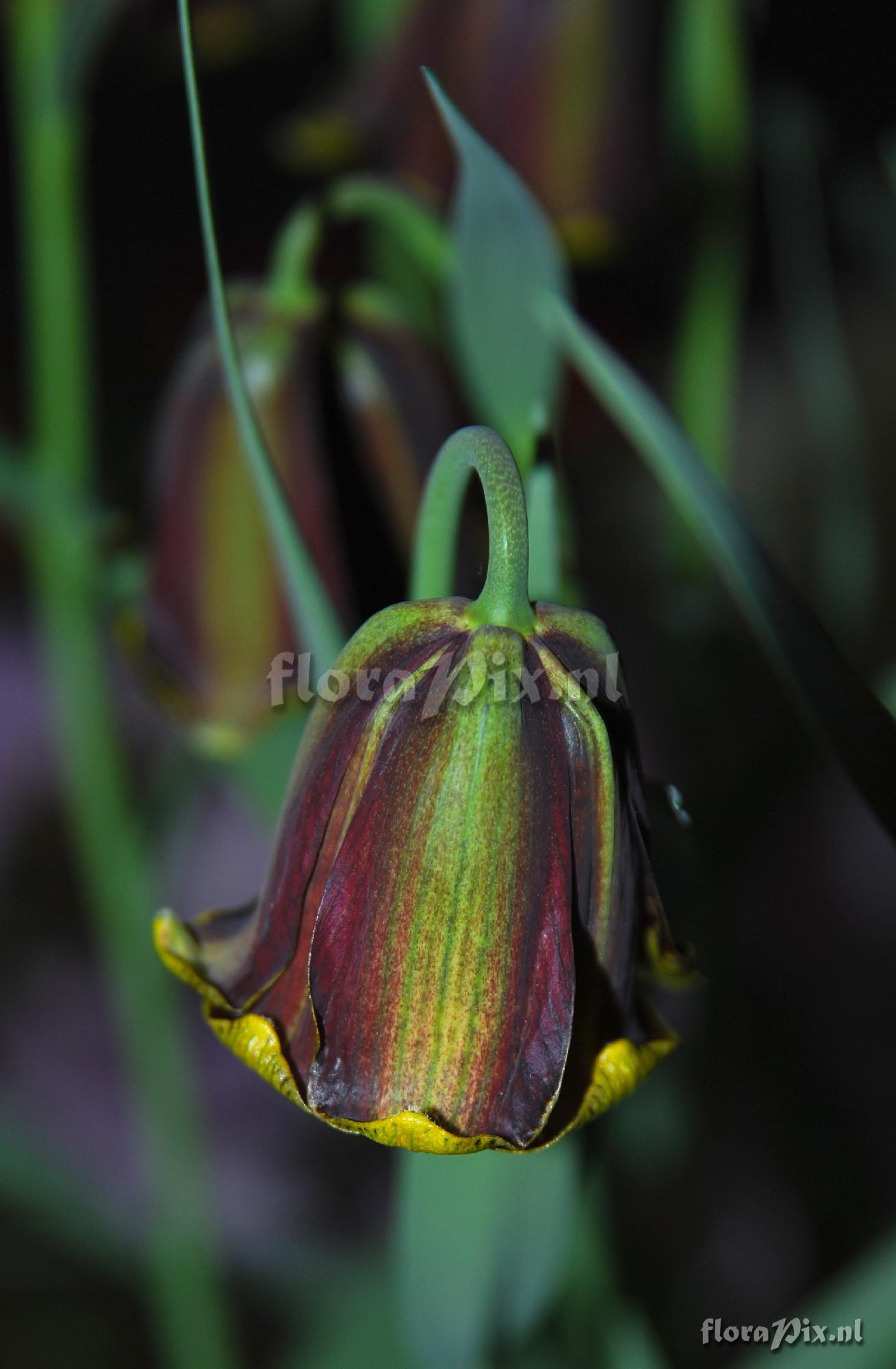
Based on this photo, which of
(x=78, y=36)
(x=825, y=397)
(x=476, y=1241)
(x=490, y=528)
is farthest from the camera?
(x=825, y=397)

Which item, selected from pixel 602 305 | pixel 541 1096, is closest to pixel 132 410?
pixel 602 305

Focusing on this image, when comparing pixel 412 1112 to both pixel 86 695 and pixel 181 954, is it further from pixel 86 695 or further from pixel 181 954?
pixel 86 695

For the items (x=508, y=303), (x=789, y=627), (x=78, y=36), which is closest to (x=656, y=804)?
(x=789, y=627)

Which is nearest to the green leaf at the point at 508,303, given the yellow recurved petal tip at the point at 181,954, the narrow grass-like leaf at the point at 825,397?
the yellow recurved petal tip at the point at 181,954

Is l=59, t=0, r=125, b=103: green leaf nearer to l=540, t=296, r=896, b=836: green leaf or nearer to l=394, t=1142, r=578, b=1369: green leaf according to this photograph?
l=540, t=296, r=896, b=836: green leaf

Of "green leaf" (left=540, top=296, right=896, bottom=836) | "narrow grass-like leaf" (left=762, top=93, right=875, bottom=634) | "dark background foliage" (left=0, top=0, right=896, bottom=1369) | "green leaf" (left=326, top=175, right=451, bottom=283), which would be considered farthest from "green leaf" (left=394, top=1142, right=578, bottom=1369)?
"narrow grass-like leaf" (left=762, top=93, right=875, bottom=634)

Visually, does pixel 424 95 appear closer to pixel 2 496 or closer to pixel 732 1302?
pixel 2 496
